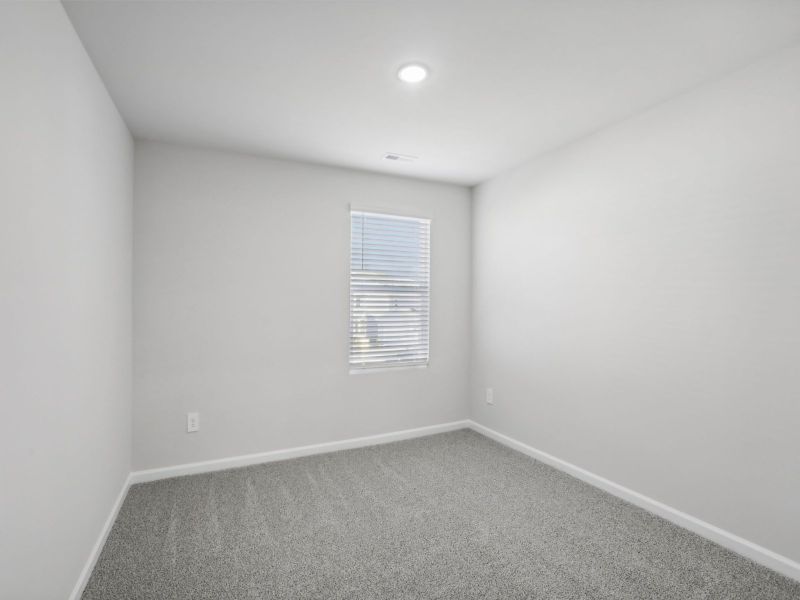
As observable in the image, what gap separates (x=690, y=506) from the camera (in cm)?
235

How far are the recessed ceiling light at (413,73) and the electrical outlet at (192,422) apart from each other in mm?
2679

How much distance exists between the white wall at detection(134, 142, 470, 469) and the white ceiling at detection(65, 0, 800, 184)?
424 mm

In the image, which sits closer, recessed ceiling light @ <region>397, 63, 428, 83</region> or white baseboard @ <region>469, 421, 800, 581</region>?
white baseboard @ <region>469, 421, 800, 581</region>

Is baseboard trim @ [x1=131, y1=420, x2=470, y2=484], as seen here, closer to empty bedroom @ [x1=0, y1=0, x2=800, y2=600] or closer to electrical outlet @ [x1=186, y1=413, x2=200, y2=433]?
empty bedroom @ [x1=0, y1=0, x2=800, y2=600]

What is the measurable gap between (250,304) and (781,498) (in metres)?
3.34

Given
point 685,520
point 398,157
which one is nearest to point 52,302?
point 398,157

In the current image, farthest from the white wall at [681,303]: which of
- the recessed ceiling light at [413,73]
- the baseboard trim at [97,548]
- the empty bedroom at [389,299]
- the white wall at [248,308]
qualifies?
the baseboard trim at [97,548]

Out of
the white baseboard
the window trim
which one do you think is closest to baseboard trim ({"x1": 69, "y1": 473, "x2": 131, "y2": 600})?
the window trim

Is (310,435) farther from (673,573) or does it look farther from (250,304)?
(673,573)

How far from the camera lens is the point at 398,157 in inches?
132

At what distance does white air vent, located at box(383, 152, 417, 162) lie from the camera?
329cm

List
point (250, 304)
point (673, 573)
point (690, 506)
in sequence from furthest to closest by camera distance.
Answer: point (250, 304) → point (690, 506) → point (673, 573)

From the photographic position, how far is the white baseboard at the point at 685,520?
1.98 meters

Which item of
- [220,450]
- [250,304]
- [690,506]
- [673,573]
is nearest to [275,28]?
[250,304]
